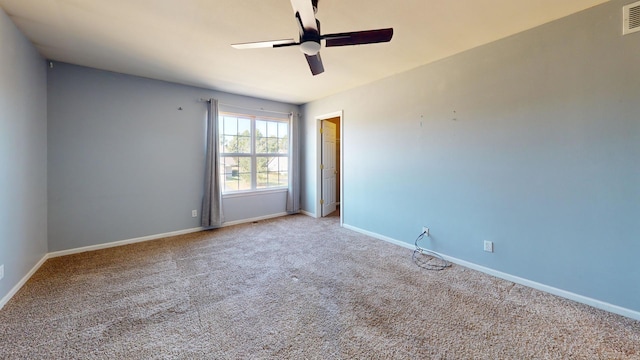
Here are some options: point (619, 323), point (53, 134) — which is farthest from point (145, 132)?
point (619, 323)

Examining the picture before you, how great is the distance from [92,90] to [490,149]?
5166mm

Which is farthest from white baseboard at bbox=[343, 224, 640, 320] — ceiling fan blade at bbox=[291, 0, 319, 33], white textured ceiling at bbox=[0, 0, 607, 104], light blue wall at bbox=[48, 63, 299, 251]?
light blue wall at bbox=[48, 63, 299, 251]

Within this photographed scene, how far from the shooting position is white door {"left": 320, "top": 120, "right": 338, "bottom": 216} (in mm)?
5477

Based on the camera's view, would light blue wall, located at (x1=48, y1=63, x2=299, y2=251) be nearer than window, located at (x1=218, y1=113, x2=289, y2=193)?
Yes

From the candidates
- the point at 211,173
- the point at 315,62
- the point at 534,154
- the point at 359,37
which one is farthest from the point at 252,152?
the point at 534,154

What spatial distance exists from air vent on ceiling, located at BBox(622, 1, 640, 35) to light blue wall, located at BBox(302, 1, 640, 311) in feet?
0.11

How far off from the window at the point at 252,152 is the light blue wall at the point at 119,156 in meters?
0.44

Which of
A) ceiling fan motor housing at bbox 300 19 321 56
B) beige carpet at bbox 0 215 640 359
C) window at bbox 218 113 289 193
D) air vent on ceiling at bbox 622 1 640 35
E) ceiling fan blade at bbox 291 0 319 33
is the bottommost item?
beige carpet at bbox 0 215 640 359

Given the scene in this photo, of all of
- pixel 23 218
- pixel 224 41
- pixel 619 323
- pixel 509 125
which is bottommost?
pixel 619 323

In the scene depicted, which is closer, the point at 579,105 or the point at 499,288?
the point at 579,105

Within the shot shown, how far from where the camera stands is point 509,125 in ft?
8.43

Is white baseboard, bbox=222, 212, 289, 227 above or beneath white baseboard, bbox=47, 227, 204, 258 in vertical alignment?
above

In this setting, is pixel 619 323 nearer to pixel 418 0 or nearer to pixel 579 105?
pixel 579 105

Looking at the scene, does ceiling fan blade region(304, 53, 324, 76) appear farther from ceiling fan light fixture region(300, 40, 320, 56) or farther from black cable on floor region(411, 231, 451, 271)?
black cable on floor region(411, 231, 451, 271)
